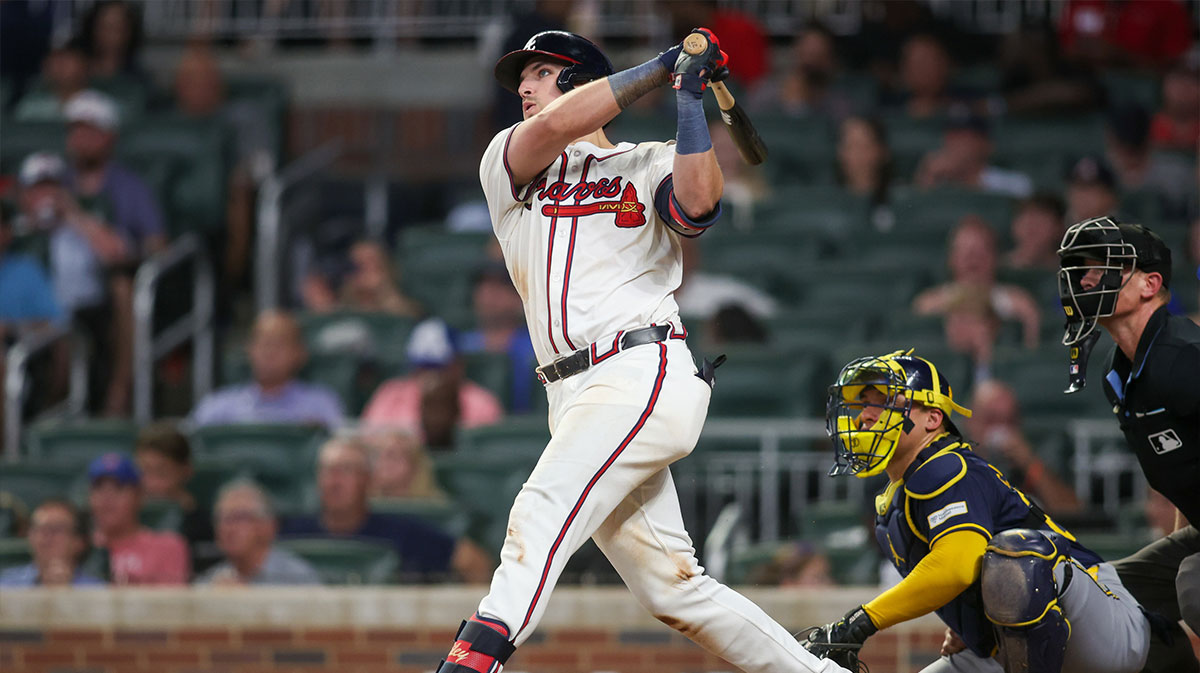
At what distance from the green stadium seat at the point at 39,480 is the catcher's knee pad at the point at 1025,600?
16.6 feet

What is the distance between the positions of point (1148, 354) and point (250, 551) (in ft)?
13.1

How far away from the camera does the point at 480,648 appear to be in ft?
11.5

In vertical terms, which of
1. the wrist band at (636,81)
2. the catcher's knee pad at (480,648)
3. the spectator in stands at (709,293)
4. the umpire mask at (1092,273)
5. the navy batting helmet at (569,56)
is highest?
the navy batting helmet at (569,56)

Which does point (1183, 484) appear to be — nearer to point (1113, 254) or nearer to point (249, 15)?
point (1113, 254)

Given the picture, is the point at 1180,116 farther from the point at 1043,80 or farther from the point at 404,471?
the point at 404,471

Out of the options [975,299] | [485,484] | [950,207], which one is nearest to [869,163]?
[950,207]

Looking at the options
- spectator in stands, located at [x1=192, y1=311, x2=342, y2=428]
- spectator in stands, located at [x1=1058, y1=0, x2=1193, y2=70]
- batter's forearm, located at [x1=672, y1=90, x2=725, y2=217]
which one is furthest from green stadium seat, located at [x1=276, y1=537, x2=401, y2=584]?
spectator in stands, located at [x1=1058, y1=0, x2=1193, y2=70]

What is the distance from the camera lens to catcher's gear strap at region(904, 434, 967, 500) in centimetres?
396

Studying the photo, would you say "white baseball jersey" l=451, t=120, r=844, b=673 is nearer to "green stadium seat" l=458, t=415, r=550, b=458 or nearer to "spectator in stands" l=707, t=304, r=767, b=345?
"green stadium seat" l=458, t=415, r=550, b=458

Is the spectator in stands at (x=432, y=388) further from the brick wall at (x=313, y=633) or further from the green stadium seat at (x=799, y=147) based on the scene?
the green stadium seat at (x=799, y=147)

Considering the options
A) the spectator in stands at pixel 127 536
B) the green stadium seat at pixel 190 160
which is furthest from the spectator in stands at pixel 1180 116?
the spectator in stands at pixel 127 536

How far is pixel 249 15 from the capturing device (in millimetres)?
12664

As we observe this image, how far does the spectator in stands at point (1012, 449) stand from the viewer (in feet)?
21.7

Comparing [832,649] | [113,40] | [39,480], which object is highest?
[113,40]
